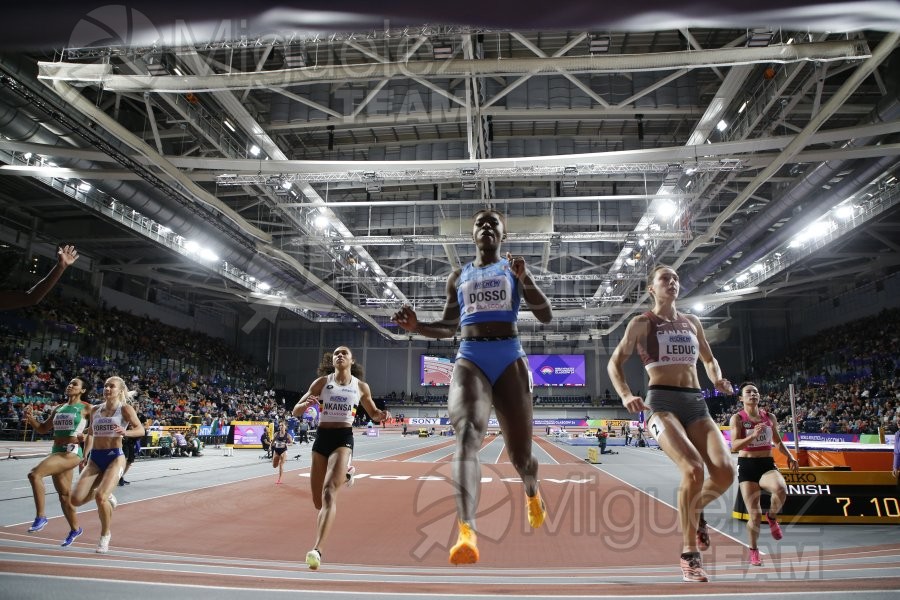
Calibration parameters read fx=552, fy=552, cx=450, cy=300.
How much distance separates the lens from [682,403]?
14.1ft

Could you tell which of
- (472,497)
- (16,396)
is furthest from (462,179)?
(16,396)

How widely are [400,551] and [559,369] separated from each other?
4191 cm

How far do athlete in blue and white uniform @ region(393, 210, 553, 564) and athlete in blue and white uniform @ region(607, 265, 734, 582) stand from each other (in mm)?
956

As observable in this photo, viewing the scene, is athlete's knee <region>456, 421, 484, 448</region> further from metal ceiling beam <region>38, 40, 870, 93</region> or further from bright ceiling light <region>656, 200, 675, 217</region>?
bright ceiling light <region>656, 200, 675, 217</region>

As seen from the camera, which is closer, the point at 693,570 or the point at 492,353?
the point at 492,353

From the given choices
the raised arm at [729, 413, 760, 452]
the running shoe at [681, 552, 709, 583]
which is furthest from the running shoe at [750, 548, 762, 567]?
the running shoe at [681, 552, 709, 583]

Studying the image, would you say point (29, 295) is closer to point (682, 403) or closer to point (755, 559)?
point (682, 403)

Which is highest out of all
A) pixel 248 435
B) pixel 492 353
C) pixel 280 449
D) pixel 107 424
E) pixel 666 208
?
pixel 666 208

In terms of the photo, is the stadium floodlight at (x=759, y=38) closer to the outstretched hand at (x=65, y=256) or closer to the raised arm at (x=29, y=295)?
the outstretched hand at (x=65, y=256)

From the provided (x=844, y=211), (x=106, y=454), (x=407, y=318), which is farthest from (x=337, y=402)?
(x=844, y=211)

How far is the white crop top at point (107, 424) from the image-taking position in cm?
708

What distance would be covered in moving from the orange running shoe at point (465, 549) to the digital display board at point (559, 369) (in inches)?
1744

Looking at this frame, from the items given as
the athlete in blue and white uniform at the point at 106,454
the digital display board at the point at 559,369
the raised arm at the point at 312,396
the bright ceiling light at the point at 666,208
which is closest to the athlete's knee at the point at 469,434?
the raised arm at the point at 312,396

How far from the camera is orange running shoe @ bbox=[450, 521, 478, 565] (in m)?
2.83
